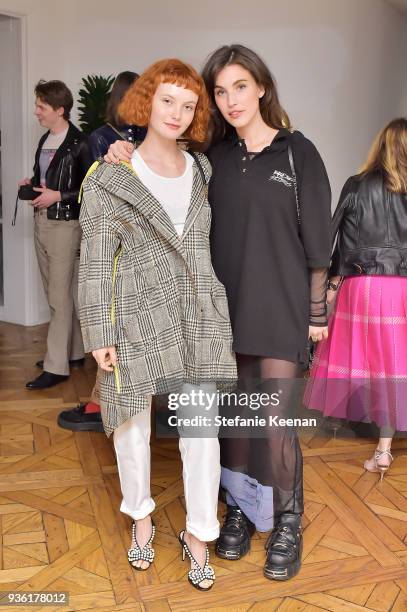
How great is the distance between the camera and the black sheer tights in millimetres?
2383

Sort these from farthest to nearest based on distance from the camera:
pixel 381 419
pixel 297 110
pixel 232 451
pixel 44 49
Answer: pixel 297 110
pixel 44 49
pixel 381 419
pixel 232 451

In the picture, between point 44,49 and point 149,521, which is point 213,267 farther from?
point 44,49

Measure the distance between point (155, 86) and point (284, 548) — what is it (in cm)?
157

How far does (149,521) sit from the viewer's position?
245 centimetres

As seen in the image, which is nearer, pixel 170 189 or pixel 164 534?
pixel 170 189

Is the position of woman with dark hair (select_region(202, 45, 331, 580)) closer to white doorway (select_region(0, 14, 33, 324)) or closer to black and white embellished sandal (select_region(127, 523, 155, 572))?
black and white embellished sandal (select_region(127, 523, 155, 572))

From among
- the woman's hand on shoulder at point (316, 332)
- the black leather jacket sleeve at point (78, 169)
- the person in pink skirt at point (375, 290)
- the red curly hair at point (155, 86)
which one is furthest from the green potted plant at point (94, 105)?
the woman's hand on shoulder at point (316, 332)

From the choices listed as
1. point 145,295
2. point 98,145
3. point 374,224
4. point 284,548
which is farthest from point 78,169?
point 284,548

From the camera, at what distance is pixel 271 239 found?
7.57 feet

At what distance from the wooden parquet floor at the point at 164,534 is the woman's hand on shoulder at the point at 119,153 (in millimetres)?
1341

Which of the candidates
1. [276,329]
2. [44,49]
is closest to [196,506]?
[276,329]

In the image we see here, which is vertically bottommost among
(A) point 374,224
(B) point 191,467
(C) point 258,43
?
(B) point 191,467

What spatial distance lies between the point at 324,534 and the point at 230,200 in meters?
1.30

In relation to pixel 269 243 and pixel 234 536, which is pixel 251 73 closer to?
pixel 269 243
